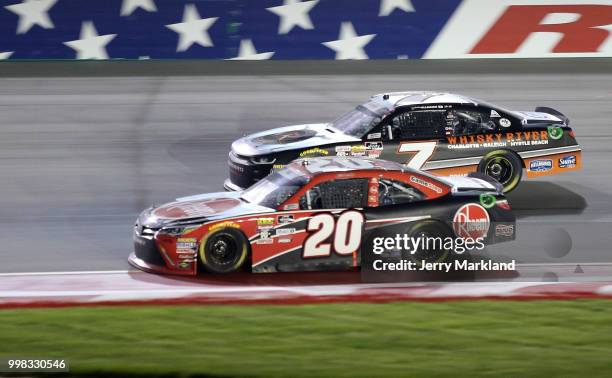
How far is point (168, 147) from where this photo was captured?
1820 cm

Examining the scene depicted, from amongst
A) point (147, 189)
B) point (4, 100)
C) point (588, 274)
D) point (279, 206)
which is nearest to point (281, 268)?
point (279, 206)

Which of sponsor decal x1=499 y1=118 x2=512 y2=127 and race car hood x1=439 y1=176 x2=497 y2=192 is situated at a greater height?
sponsor decal x1=499 y1=118 x2=512 y2=127

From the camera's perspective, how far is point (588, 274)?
11.4 meters

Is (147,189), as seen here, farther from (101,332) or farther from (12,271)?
(101,332)

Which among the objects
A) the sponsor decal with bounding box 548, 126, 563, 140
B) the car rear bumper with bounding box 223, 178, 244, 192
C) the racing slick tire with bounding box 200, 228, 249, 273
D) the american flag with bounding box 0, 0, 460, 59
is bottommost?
the racing slick tire with bounding box 200, 228, 249, 273

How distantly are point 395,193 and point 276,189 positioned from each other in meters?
1.24

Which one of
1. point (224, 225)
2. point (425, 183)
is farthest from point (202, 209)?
point (425, 183)

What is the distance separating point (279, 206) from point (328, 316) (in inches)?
68.2

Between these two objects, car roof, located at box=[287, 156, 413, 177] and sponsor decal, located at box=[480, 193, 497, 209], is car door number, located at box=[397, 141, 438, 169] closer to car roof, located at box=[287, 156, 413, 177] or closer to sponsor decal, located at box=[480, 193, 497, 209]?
car roof, located at box=[287, 156, 413, 177]

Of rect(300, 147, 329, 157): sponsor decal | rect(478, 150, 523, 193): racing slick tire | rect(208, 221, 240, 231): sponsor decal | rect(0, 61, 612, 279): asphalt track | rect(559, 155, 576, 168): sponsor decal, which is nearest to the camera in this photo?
rect(208, 221, 240, 231): sponsor decal

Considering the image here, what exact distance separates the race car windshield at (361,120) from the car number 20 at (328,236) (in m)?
3.67

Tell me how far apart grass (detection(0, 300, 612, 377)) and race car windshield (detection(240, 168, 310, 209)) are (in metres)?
1.52

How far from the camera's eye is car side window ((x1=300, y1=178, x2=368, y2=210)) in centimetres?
1107

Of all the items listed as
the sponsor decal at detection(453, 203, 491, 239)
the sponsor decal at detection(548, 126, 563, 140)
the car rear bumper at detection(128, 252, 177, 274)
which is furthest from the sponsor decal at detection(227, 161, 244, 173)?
the sponsor decal at detection(548, 126, 563, 140)
